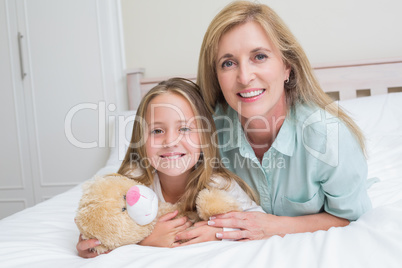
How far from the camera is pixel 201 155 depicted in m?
1.15

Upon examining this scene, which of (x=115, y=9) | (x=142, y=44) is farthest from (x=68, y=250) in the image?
(x=115, y=9)

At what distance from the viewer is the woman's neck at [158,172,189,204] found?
3.75 feet

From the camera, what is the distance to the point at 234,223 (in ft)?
3.02

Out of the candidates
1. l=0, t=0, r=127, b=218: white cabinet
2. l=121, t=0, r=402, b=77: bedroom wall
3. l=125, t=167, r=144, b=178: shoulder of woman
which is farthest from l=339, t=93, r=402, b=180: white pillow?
l=0, t=0, r=127, b=218: white cabinet

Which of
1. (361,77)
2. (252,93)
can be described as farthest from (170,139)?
(361,77)

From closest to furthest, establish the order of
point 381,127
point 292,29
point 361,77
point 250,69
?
point 250,69, point 381,127, point 361,77, point 292,29

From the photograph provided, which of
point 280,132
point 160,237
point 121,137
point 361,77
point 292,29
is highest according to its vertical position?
point 292,29

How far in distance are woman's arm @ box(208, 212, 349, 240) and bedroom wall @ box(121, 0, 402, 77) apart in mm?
1306

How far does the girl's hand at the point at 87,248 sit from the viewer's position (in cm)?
87

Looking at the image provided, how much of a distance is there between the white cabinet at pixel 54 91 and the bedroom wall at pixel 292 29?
0.17 m

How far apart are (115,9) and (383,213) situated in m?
2.05

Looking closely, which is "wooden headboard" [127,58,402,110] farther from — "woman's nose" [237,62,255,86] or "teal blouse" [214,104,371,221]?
"woman's nose" [237,62,255,86]

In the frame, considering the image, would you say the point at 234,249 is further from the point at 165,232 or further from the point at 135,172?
the point at 135,172

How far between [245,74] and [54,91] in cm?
193
